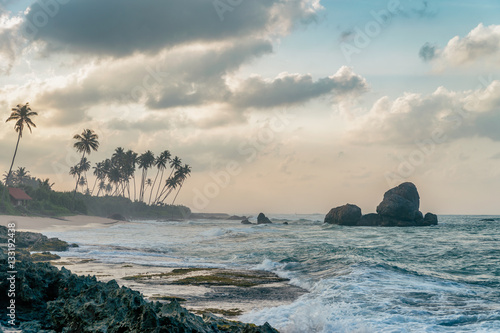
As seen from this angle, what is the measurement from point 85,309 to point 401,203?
7813 centimetres

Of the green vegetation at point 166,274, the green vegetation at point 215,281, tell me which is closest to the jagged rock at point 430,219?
the green vegetation at point 166,274

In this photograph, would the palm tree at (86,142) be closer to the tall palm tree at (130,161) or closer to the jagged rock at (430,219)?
the tall palm tree at (130,161)

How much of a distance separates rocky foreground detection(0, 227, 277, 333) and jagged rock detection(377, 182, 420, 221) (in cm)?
7605

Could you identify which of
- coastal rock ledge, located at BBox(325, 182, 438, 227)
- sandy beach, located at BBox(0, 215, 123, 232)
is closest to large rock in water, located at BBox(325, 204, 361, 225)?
coastal rock ledge, located at BBox(325, 182, 438, 227)

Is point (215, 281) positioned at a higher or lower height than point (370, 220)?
higher

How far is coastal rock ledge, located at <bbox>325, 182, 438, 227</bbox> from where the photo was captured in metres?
76.0

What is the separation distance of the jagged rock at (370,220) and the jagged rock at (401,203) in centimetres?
121

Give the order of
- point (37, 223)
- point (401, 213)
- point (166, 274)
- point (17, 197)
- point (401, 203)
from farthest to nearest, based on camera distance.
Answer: point (401, 203) < point (401, 213) < point (17, 197) < point (37, 223) < point (166, 274)

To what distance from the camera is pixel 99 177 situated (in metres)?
137

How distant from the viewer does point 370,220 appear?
79.1 m

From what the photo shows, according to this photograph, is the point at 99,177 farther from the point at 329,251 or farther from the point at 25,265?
the point at 25,265

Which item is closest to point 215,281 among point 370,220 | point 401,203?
point 401,203

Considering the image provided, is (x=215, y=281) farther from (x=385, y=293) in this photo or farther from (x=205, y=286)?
(x=385, y=293)

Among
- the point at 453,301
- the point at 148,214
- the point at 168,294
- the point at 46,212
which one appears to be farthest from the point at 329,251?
the point at 148,214
